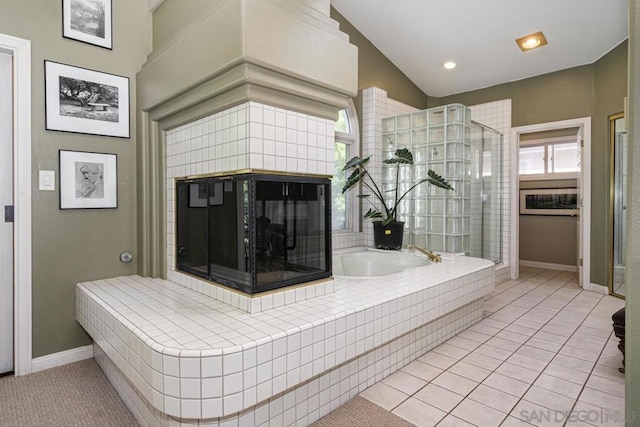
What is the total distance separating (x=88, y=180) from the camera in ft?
8.02

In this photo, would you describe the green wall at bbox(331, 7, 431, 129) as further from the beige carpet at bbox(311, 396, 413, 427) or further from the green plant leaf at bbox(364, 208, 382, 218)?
the beige carpet at bbox(311, 396, 413, 427)

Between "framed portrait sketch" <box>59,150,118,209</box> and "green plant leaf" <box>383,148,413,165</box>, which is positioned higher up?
"green plant leaf" <box>383,148,413,165</box>

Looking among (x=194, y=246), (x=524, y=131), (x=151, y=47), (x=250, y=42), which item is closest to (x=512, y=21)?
(x=524, y=131)

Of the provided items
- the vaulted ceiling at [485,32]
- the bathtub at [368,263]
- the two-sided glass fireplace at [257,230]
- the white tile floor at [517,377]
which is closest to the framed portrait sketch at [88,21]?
the two-sided glass fireplace at [257,230]

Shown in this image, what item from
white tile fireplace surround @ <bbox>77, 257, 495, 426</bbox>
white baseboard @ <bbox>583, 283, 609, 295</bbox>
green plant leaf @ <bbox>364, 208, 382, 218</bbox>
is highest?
green plant leaf @ <bbox>364, 208, 382, 218</bbox>

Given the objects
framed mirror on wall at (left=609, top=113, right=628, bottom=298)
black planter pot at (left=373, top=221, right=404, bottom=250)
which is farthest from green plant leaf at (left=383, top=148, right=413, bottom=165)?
framed mirror on wall at (left=609, top=113, right=628, bottom=298)

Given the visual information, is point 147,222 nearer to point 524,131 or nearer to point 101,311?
point 101,311

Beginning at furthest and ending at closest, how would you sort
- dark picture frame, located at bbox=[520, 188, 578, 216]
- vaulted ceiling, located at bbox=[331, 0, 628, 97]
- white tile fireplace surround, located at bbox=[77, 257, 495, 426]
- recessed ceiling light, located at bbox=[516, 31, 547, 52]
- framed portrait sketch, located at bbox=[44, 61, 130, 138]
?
dark picture frame, located at bbox=[520, 188, 578, 216] → recessed ceiling light, located at bbox=[516, 31, 547, 52] → vaulted ceiling, located at bbox=[331, 0, 628, 97] → framed portrait sketch, located at bbox=[44, 61, 130, 138] → white tile fireplace surround, located at bbox=[77, 257, 495, 426]

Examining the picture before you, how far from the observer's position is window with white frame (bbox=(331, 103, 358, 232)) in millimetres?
4168

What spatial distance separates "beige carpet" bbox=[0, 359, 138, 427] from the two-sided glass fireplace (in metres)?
0.79

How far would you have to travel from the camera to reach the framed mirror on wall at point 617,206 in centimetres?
394

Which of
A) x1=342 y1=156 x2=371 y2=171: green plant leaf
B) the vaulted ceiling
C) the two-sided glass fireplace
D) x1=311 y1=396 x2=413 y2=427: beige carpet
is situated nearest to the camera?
x1=311 y1=396 x2=413 y2=427: beige carpet

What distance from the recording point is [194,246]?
91.5 inches

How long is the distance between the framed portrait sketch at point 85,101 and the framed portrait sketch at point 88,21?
8.5 inches
